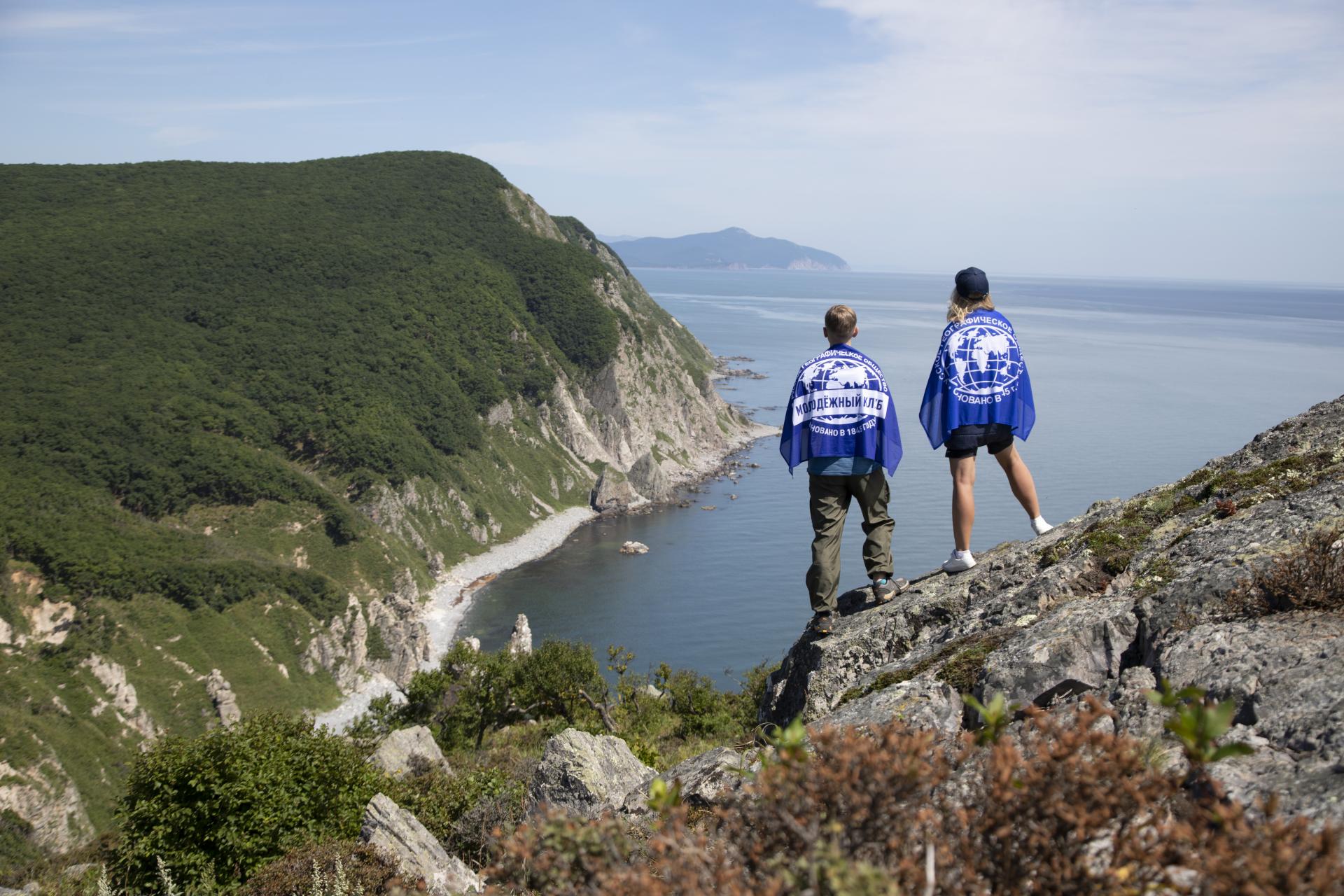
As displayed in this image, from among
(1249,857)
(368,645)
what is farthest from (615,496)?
(1249,857)

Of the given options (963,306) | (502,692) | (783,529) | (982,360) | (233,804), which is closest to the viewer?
(982,360)

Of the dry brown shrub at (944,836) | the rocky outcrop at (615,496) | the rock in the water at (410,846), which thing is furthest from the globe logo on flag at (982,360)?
the rocky outcrop at (615,496)

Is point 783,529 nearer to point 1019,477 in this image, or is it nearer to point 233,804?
point 233,804

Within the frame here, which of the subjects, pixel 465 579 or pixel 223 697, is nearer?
pixel 223 697

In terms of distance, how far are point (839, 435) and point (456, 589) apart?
308 feet

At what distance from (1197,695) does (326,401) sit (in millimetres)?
121530

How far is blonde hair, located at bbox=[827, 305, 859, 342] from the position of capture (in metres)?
8.73

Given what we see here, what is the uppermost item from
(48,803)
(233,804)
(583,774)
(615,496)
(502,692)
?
(583,774)

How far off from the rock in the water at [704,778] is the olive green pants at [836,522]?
2.07 m

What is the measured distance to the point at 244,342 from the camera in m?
118

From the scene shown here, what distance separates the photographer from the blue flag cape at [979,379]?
28.6 feet

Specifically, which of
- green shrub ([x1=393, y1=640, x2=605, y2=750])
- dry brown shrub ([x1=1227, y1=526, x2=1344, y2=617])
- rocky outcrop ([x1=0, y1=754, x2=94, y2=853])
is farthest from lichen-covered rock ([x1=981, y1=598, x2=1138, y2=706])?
rocky outcrop ([x1=0, y1=754, x2=94, y2=853])

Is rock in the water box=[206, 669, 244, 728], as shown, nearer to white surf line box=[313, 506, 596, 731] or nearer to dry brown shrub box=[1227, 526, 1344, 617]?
white surf line box=[313, 506, 596, 731]

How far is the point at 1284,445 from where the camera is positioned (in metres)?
9.68
